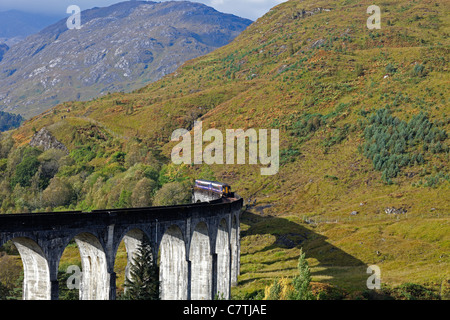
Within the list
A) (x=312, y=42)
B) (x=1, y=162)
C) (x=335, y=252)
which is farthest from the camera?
(x=312, y=42)

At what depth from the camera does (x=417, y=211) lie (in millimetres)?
80750

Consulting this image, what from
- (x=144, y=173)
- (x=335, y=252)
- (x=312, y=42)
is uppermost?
(x=312, y=42)

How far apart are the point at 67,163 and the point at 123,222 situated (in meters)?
94.1

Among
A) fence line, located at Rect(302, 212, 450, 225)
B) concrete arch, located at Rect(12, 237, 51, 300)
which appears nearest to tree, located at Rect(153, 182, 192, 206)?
fence line, located at Rect(302, 212, 450, 225)

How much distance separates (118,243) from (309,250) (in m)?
41.0

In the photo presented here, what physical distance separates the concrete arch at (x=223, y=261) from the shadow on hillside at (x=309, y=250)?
15.7ft

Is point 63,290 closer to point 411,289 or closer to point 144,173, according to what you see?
point 411,289

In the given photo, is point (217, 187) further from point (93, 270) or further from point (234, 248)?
point (93, 270)

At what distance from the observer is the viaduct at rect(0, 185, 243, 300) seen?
3388 cm

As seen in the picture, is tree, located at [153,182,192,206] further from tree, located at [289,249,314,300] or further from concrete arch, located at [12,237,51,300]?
concrete arch, located at [12,237,51,300]

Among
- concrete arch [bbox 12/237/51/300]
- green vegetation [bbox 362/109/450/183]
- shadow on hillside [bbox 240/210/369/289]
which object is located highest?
green vegetation [bbox 362/109/450/183]

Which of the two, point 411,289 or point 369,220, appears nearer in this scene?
point 411,289

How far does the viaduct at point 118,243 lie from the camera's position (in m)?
33.9

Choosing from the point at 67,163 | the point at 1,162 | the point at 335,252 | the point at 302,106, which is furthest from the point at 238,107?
the point at 335,252
